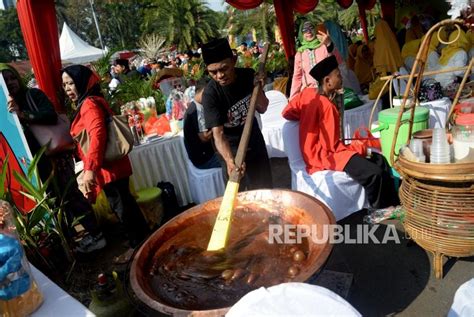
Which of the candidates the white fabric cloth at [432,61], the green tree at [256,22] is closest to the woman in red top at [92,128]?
the white fabric cloth at [432,61]

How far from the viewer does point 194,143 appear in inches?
132

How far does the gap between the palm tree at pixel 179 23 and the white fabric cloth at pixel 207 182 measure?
23.3 m

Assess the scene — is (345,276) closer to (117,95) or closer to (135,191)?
(135,191)

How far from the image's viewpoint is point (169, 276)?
1573 mm

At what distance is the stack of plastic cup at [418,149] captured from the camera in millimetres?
1942

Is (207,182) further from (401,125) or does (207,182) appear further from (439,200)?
(439,200)

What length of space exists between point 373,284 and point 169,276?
1.43m

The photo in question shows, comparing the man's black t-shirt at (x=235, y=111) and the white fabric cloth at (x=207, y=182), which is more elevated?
the man's black t-shirt at (x=235, y=111)

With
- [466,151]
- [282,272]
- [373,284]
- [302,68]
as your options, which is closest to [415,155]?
[466,151]

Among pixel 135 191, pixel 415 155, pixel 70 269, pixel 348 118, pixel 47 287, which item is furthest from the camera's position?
pixel 348 118

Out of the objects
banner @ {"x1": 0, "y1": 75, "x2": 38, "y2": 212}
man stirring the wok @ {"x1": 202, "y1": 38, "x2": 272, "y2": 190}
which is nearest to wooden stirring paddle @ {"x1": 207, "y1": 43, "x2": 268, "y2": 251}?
man stirring the wok @ {"x1": 202, "y1": 38, "x2": 272, "y2": 190}

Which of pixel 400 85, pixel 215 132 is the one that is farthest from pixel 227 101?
pixel 400 85

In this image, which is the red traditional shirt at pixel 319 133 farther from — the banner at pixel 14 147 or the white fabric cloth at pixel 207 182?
the banner at pixel 14 147

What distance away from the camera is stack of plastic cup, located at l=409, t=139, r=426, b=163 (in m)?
1.94
